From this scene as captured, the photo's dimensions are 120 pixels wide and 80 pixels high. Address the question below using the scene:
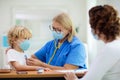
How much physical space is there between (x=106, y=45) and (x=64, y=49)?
781mm

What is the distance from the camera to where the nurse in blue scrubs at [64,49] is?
7.19ft

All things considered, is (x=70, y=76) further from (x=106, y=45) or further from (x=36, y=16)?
(x=36, y=16)

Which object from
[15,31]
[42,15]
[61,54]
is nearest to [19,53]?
[15,31]

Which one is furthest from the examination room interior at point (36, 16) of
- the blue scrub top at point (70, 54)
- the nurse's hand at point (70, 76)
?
the nurse's hand at point (70, 76)

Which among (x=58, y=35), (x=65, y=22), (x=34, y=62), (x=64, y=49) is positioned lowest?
(x=34, y=62)

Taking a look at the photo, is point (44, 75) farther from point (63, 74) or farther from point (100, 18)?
point (100, 18)

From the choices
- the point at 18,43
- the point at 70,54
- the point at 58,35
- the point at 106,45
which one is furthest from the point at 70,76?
the point at 18,43

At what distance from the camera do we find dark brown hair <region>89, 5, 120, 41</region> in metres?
1.60

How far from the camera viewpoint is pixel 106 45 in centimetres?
154

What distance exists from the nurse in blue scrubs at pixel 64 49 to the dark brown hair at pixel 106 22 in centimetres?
63

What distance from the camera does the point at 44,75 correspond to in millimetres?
1748

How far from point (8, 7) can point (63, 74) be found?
3.21 meters

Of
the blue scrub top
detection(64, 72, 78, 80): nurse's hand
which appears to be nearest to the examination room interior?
the blue scrub top

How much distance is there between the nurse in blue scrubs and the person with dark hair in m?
0.48
